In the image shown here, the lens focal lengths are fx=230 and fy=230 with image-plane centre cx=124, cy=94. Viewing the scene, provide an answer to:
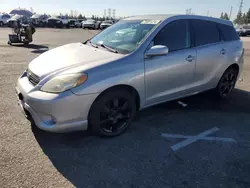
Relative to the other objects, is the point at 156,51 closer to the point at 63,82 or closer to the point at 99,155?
the point at 63,82

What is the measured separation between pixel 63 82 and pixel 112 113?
846mm

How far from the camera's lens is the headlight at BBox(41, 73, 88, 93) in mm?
2777

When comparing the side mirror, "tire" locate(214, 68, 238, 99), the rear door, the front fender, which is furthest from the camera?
"tire" locate(214, 68, 238, 99)

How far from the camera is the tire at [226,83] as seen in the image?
4824 millimetres

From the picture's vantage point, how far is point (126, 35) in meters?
3.85

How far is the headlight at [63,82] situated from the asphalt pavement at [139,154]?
0.80 metres

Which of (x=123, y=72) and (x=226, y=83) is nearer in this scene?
(x=123, y=72)

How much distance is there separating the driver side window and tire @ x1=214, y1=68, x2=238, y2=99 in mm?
1429

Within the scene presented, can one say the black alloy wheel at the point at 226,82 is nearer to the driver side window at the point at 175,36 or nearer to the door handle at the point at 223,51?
the door handle at the point at 223,51

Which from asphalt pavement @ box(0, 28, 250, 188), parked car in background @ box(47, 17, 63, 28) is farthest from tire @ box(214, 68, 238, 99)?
parked car in background @ box(47, 17, 63, 28)

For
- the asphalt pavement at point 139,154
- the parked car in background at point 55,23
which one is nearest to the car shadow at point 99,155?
the asphalt pavement at point 139,154

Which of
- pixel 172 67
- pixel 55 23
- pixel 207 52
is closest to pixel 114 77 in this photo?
pixel 172 67

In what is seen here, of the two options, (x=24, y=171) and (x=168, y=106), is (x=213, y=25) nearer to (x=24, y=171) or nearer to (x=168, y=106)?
(x=168, y=106)

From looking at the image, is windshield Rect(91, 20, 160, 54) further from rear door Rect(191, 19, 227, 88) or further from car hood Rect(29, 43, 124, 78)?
rear door Rect(191, 19, 227, 88)
